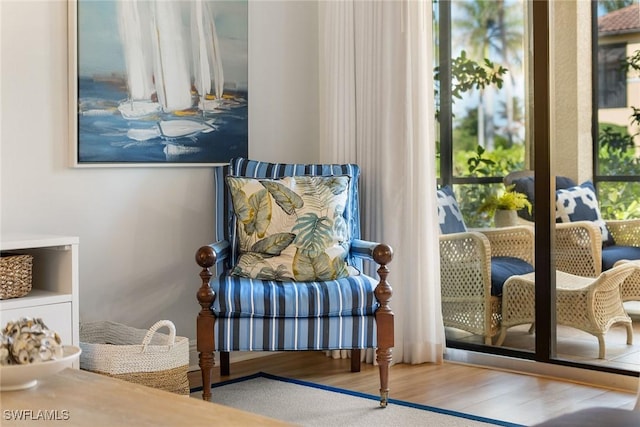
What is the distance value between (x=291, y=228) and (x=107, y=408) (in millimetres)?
1934

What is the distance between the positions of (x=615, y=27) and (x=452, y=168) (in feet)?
3.30

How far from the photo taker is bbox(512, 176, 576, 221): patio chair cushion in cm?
392

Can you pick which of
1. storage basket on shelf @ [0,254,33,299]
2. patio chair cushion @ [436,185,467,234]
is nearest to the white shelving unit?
storage basket on shelf @ [0,254,33,299]

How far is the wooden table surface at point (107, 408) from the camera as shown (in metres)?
1.72

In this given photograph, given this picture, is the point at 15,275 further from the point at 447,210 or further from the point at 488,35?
the point at 488,35

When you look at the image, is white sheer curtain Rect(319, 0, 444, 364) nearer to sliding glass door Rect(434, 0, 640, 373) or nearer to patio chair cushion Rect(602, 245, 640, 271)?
sliding glass door Rect(434, 0, 640, 373)

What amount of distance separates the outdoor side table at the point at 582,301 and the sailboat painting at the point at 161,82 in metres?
1.47

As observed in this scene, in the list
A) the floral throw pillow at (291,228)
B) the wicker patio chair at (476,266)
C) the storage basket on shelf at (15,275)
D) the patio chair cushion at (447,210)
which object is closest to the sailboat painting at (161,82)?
the floral throw pillow at (291,228)

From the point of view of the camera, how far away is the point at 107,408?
180cm

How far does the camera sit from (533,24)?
157 inches

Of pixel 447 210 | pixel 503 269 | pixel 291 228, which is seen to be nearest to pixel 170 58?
pixel 291 228

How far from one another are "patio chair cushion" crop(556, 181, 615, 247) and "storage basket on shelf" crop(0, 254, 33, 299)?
2276mm

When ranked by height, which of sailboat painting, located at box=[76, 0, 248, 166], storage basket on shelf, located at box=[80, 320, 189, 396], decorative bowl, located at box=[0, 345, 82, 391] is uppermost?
sailboat painting, located at box=[76, 0, 248, 166]

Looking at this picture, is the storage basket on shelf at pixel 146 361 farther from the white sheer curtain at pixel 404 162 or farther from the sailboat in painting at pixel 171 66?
the white sheer curtain at pixel 404 162
